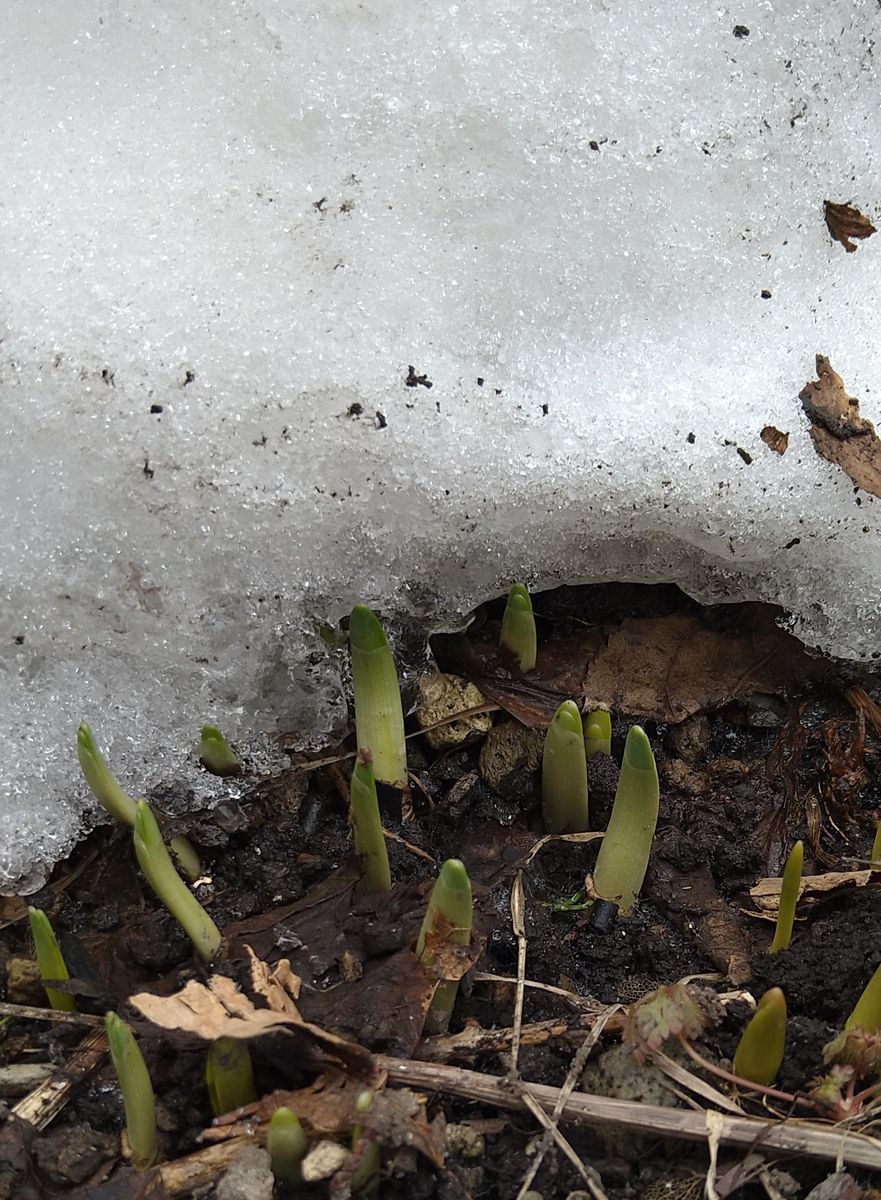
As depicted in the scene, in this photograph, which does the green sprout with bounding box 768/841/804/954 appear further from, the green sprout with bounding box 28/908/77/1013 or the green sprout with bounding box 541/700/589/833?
the green sprout with bounding box 28/908/77/1013

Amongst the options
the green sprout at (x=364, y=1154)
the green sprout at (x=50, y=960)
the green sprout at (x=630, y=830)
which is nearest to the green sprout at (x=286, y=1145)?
the green sprout at (x=364, y=1154)

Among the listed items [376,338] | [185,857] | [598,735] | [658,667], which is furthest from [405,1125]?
[376,338]

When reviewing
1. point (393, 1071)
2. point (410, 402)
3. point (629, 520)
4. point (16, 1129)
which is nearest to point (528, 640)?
point (629, 520)

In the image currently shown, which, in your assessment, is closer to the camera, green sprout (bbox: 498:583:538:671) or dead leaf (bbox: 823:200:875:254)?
green sprout (bbox: 498:583:538:671)

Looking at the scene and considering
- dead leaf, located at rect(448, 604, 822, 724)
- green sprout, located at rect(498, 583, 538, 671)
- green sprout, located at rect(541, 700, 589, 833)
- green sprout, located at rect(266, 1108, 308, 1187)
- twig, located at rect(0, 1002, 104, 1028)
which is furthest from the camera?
dead leaf, located at rect(448, 604, 822, 724)

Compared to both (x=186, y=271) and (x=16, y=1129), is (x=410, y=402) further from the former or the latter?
(x=16, y=1129)

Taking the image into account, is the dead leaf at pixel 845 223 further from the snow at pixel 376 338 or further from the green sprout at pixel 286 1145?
the green sprout at pixel 286 1145

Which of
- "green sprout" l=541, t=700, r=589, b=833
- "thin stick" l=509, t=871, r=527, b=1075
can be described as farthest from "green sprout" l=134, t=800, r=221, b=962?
"green sprout" l=541, t=700, r=589, b=833
